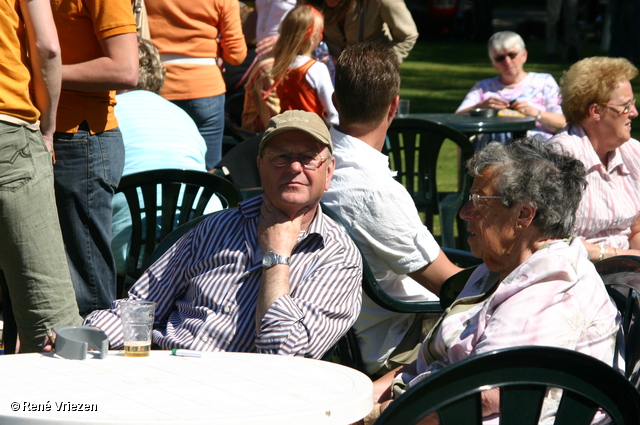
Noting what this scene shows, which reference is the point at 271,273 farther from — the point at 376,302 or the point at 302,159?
the point at 376,302

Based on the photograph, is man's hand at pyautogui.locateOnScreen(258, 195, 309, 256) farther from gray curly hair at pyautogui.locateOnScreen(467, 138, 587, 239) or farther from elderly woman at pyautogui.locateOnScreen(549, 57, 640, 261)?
elderly woman at pyautogui.locateOnScreen(549, 57, 640, 261)

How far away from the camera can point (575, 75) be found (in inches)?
152

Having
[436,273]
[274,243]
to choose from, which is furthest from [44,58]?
[436,273]

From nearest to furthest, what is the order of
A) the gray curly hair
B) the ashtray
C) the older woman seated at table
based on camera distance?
the older woman seated at table < the gray curly hair < the ashtray

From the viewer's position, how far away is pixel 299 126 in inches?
108

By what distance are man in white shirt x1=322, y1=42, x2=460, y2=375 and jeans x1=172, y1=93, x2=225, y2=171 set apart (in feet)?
7.57

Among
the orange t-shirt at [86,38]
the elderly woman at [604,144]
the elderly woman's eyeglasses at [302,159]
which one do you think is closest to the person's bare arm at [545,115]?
the elderly woman at [604,144]

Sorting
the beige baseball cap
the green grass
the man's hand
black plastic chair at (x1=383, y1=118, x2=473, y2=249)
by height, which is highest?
the beige baseball cap

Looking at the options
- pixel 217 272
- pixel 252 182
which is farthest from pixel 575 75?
pixel 217 272

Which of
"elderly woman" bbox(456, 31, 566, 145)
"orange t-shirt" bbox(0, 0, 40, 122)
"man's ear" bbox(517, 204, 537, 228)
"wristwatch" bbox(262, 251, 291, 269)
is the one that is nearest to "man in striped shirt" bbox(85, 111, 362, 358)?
"wristwatch" bbox(262, 251, 291, 269)

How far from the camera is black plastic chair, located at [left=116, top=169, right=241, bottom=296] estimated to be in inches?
147

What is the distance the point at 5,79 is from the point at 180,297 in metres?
0.89

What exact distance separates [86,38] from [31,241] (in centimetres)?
94

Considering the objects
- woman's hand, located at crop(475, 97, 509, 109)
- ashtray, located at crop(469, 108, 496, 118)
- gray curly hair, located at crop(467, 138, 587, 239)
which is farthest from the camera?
woman's hand, located at crop(475, 97, 509, 109)
